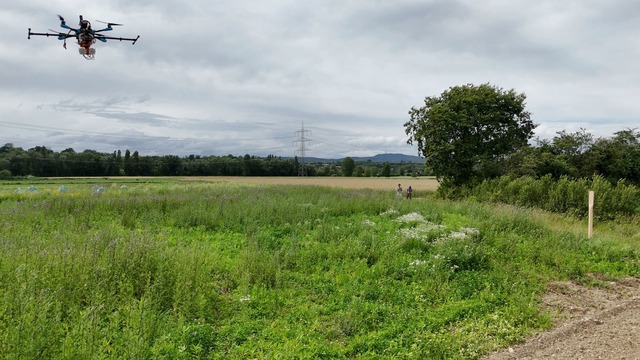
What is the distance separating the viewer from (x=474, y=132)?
28.3 metres

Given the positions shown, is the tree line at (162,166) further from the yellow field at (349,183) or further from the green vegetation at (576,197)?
the green vegetation at (576,197)

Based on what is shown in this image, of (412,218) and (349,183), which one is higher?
(412,218)

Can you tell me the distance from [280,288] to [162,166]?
85427 millimetres

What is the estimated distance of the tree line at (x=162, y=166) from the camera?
69.2 m

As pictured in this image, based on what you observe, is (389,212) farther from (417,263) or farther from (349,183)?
(349,183)

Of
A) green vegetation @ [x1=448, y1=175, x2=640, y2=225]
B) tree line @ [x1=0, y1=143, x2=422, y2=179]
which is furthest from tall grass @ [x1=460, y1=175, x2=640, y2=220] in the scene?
tree line @ [x1=0, y1=143, x2=422, y2=179]

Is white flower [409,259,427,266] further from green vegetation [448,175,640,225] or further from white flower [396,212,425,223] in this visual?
green vegetation [448,175,640,225]

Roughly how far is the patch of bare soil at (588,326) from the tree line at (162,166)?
7712 centimetres

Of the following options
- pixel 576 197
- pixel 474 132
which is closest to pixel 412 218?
pixel 576 197

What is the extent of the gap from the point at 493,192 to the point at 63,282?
21858 mm

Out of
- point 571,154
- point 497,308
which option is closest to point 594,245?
point 497,308

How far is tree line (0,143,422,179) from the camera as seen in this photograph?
69.2 meters

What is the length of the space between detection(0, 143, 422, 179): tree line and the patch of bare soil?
77.1 metres

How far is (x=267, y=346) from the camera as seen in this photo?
4113 mm
